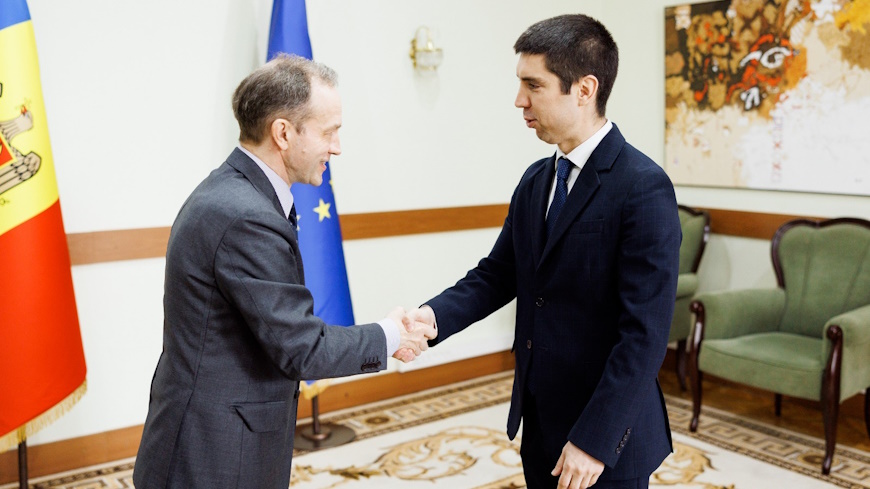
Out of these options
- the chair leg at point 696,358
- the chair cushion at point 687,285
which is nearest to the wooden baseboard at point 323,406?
the chair cushion at point 687,285

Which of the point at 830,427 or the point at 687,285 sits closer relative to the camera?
the point at 830,427

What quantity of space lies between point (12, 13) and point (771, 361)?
3.72 meters

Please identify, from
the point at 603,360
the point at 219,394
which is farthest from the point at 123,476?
the point at 603,360

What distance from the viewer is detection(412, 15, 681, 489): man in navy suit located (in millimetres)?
1735

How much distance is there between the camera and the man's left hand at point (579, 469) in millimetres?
1752

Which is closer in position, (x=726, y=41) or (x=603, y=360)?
(x=603, y=360)

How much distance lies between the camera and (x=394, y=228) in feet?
16.1

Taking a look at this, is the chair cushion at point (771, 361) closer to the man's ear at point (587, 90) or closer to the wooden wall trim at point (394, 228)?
the wooden wall trim at point (394, 228)

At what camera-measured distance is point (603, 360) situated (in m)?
1.85

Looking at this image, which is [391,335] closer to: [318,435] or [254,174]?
[254,174]

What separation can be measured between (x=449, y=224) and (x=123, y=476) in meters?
2.37

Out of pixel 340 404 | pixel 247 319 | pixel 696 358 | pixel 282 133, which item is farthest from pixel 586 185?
pixel 340 404

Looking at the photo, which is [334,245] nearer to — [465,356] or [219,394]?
[465,356]

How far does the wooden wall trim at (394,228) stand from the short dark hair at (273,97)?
2.37 metres
